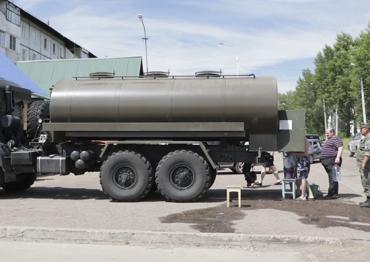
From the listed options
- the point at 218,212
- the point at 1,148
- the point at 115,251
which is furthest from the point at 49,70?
the point at 115,251

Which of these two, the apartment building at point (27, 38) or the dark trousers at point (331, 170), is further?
the apartment building at point (27, 38)

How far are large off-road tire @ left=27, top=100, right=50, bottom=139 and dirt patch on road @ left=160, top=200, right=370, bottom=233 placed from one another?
500 cm

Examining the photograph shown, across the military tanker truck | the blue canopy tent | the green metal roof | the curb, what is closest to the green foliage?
the green metal roof

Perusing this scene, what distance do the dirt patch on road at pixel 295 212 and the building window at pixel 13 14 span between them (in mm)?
45717

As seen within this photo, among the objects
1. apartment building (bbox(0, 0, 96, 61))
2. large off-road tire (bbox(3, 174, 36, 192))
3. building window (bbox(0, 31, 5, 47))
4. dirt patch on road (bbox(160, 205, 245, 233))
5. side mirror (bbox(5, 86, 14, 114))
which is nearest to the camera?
dirt patch on road (bbox(160, 205, 245, 233))

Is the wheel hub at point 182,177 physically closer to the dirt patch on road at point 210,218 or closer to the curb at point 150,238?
the dirt patch on road at point 210,218

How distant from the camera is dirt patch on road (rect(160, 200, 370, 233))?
10.1 m

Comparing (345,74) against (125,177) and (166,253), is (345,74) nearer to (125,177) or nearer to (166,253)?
(125,177)

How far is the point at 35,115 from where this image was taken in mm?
14703

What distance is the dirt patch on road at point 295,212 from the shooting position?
10.1 meters

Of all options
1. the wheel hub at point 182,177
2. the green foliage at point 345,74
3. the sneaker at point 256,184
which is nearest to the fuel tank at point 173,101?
the wheel hub at point 182,177

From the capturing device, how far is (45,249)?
27.1ft

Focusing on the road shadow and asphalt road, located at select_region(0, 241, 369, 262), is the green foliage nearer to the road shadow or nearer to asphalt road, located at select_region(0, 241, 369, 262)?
the road shadow

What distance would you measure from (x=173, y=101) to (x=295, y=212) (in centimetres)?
377
